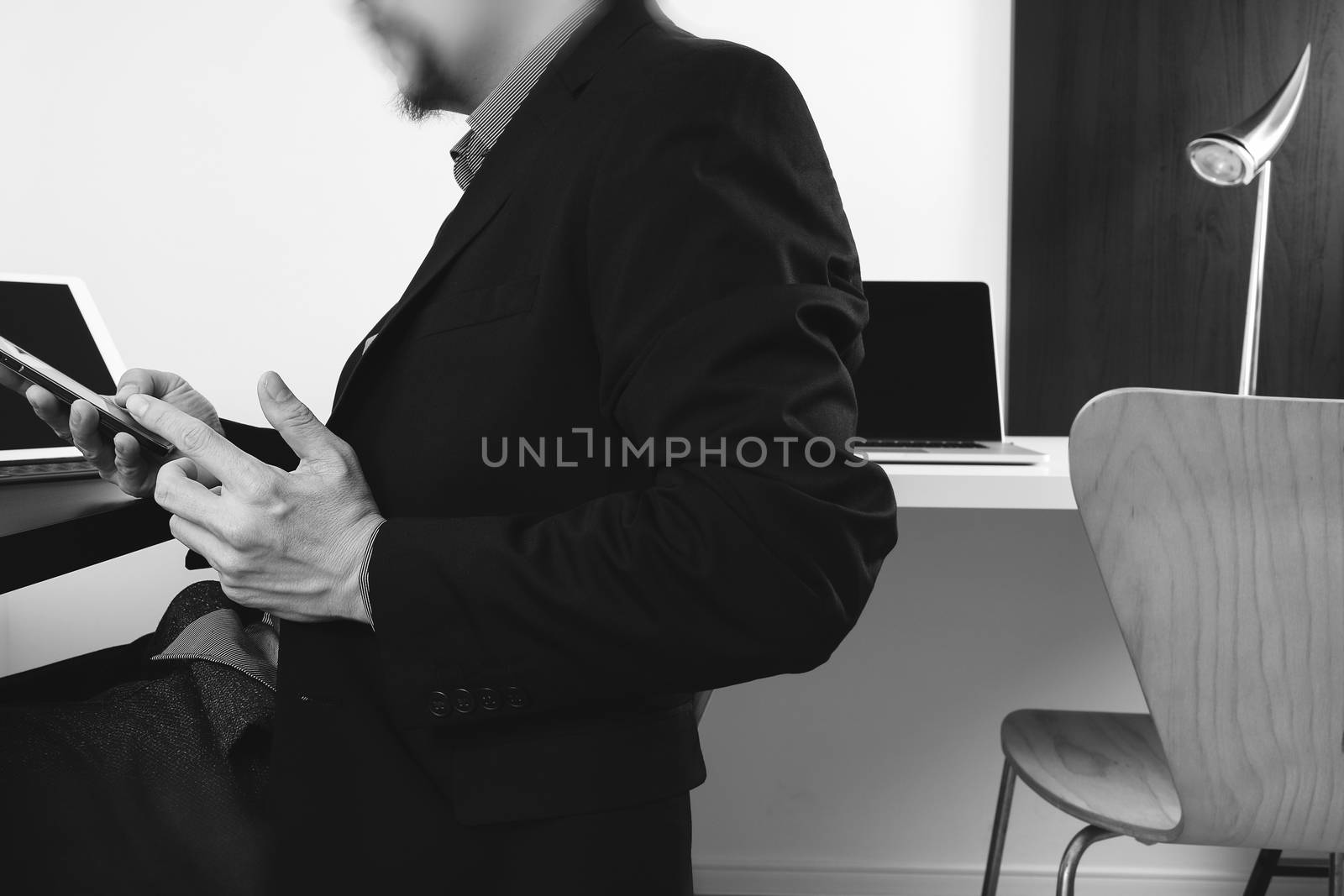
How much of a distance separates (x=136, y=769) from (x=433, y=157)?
4.29 ft

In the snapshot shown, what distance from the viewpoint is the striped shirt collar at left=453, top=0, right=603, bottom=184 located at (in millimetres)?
614

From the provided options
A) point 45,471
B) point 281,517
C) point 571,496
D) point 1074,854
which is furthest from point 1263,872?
point 45,471

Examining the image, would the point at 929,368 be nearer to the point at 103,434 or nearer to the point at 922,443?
the point at 922,443

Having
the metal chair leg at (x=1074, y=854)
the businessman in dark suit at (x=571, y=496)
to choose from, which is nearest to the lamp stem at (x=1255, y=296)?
the metal chair leg at (x=1074, y=854)

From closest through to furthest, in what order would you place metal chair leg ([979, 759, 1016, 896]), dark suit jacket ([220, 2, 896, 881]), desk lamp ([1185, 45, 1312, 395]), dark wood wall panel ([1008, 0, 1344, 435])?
dark suit jacket ([220, 2, 896, 881]) → metal chair leg ([979, 759, 1016, 896]) → desk lamp ([1185, 45, 1312, 395]) → dark wood wall panel ([1008, 0, 1344, 435])

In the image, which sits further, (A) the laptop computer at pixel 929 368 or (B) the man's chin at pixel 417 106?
(A) the laptop computer at pixel 929 368

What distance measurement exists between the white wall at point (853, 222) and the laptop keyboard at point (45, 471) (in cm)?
71

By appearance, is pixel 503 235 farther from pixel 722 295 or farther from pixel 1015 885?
pixel 1015 885

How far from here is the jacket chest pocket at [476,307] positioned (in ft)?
1.70

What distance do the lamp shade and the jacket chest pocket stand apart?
1.28 metres

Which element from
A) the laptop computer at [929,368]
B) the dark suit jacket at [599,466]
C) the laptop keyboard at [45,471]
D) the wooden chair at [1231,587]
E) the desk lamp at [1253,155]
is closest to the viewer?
the dark suit jacket at [599,466]

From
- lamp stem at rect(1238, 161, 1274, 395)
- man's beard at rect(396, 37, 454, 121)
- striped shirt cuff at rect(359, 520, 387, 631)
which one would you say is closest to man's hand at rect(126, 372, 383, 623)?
striped shirt cuff at rect(359, 520, 387, 631)

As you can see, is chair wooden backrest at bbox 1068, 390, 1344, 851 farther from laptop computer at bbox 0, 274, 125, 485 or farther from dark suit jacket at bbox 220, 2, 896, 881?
laptop computer at bbox 0, 274, 125, 485

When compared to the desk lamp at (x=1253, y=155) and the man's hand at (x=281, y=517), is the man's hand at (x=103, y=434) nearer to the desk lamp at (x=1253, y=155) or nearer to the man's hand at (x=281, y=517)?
the man's hand at (x=281, y=517)
